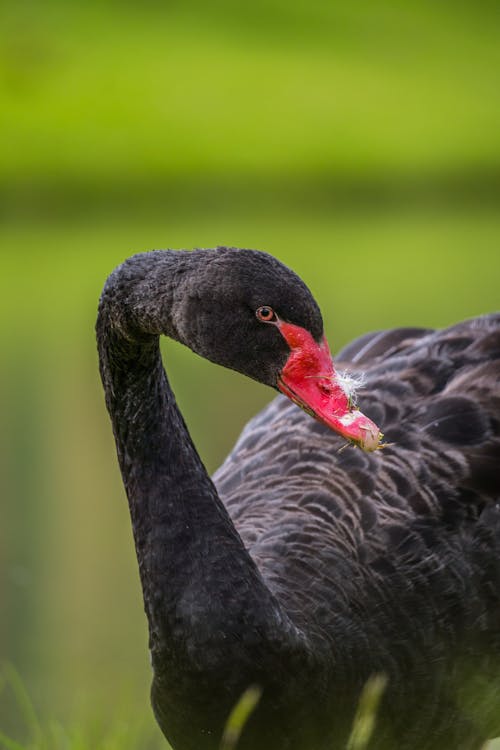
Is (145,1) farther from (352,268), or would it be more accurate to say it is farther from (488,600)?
(488,600)

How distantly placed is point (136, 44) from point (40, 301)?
19230mm

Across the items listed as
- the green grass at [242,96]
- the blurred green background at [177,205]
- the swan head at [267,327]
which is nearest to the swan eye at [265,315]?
the swan head at [267,327]

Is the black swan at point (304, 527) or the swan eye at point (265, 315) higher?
the swan eye at point (265, 315)

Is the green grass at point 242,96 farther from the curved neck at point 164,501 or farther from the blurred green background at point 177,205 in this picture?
the curved neck at point 164,501

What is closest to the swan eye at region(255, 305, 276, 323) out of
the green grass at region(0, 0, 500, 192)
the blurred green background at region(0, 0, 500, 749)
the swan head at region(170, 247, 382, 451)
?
the swan head at region(170, 247, 382, 451)

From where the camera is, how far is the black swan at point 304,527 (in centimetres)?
259

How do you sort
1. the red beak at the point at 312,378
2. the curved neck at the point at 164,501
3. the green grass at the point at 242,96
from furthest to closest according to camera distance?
the green grass at the point at 242,96
the curved neck at the point at 164,501
the red beak at the point at 312,378

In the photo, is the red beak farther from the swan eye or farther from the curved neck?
the curved neck

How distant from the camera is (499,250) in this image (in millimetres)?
13039

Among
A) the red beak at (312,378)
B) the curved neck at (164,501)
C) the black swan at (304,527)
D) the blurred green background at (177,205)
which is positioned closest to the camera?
the red beak at (312,378)

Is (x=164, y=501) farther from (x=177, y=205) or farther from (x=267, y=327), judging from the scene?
(x=177, y=205)

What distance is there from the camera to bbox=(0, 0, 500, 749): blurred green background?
5406 millimetres

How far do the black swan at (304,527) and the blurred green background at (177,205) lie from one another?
1.04ft

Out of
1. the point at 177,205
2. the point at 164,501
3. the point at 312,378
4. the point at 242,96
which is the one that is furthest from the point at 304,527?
the point at 242,96
